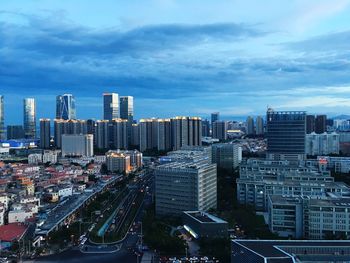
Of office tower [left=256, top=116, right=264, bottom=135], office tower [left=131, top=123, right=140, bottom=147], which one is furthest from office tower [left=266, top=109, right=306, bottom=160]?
office tower [left=256, top=116, right=264, bottom=135]

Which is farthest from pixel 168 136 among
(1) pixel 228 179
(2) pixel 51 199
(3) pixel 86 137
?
(2) pixel 51 199

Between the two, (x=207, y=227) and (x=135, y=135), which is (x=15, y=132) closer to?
(x=135, y=135)

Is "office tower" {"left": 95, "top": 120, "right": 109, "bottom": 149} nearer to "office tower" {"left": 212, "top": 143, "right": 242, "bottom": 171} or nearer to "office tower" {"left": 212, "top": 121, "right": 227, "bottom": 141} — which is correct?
"office tower" {"left": 212, "top": 121, "right": 227, "bottom": 141}

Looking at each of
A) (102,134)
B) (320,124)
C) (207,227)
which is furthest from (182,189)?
(320,124)

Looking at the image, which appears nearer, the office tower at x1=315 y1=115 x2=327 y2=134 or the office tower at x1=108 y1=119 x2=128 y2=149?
the office tower at x1=108 y1=119 x2=128 y2=149

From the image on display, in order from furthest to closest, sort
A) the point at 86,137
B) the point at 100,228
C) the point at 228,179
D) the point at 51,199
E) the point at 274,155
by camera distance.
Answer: the point at 86,137 < the point at 274,155 < the point at 228,179 < the point at 51,199 < the point at 100,228

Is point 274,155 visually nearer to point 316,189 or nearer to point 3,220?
point 316,189

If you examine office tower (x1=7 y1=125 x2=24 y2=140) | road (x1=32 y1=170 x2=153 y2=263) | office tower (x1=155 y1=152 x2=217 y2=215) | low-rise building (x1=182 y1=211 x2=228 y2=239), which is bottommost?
road (x1=32 y1=170 x2=153 y2=263)
